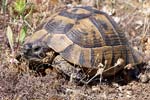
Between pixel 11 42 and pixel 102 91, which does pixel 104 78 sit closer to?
pixel 102 91

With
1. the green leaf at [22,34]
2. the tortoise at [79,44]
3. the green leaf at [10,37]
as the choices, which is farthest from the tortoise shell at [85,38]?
the green leaf at [10,37]

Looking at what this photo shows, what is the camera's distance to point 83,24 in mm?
4016

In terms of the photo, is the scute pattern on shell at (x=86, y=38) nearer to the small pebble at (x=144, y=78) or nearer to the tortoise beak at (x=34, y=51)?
the tortoise beak at (x=34, y=51)

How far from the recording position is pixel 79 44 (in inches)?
154

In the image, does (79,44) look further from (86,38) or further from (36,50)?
(36,50)

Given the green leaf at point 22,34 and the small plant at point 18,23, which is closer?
the small plant at point 18,23


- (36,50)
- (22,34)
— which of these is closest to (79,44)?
(36,50)

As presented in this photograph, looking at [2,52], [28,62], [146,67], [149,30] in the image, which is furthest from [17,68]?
[149,30]

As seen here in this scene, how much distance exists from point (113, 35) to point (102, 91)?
58 centimetres

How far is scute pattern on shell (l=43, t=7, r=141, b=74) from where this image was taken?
3.86m

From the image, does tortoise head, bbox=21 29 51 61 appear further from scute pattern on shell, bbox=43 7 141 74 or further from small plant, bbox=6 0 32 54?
small plant, bbox=6 0 32 54

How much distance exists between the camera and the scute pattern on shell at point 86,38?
3.86 meters

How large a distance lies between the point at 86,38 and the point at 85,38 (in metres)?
0.01

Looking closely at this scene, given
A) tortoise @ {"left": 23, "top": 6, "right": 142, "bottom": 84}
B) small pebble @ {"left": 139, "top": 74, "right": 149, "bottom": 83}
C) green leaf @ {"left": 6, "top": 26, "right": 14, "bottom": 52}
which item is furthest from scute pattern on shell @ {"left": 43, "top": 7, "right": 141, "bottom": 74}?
green leaf @ {"left": 6, "top": 26, "right": 14, "bottom": 52}
